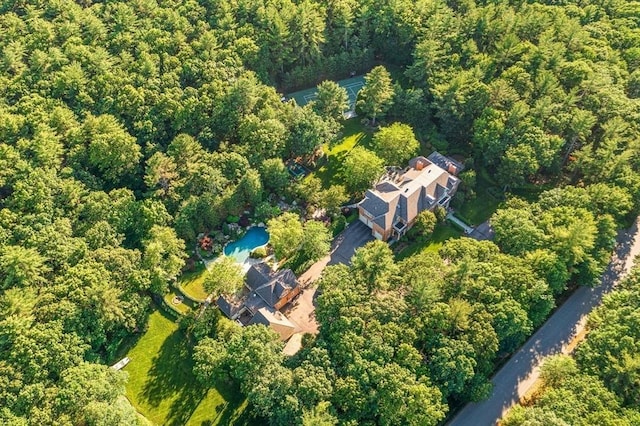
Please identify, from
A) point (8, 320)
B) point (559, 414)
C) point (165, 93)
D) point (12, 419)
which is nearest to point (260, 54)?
point (165, 93)

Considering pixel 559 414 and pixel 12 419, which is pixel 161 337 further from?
pixel 559 414

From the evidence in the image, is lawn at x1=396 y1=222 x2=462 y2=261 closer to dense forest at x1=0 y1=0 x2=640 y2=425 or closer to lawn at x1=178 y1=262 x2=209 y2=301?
dense forest at x1=0 y1=0 x2=640 y2=425

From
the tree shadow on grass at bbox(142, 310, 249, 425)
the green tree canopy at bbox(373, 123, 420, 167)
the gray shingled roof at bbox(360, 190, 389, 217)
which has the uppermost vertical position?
the green tree canopy at bbox(373, 123, 420, 167)

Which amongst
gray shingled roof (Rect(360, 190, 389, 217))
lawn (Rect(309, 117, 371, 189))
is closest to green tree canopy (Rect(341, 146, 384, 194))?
gray shingled roof (Rect(360, 190, 389, 217))

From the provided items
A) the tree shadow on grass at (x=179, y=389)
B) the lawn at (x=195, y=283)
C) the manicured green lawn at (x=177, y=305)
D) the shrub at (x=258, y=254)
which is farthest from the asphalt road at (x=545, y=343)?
the manicured green lawn at (x=177, y=305)

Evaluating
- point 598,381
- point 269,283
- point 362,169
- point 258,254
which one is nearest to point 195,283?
point 258,254

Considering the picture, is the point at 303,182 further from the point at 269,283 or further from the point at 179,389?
the point at 179,389
